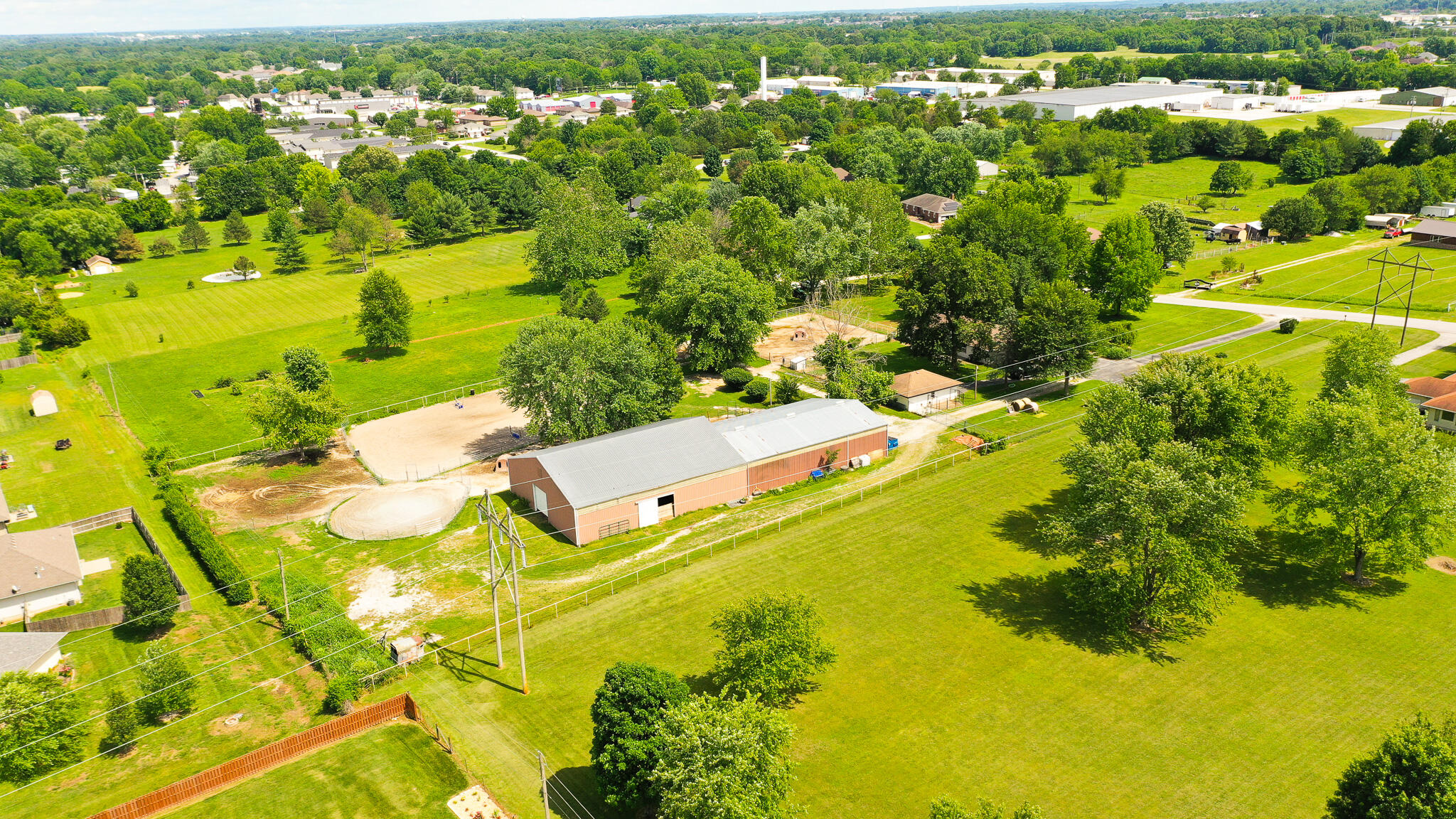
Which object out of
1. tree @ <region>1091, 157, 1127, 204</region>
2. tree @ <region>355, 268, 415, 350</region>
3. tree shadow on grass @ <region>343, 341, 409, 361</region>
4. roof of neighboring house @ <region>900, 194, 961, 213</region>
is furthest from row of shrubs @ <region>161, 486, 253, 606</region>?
tree @ <region>1091, 157, 1127, 204</region>

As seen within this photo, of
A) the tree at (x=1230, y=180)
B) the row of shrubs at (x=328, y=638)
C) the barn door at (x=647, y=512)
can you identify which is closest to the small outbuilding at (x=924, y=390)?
the barn door at (x=647, y=512)

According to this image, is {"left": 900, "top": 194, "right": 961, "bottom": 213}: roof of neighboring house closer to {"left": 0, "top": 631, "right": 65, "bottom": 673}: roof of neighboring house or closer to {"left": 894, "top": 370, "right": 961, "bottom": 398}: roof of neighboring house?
{"left": 894, "top": 370, "right": 961, "bottom": 398}: roof of neighboring house

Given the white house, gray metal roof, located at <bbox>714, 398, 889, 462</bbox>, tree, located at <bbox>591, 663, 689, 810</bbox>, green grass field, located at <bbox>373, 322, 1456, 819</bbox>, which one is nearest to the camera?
tree, located at <bbox>591, 663, 689, 810</bbox>

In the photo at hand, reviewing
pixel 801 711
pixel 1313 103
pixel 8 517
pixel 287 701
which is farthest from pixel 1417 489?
pixel 1313 103

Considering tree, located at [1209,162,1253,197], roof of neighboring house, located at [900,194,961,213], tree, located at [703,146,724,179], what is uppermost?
tree, located at [703,146,724,179]

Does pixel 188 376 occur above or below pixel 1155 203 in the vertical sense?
below

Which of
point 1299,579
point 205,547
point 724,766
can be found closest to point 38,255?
point 205,547

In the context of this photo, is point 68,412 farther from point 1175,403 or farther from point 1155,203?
point 1155,203

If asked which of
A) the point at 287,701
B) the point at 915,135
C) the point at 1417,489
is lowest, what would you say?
the point at 287,701
